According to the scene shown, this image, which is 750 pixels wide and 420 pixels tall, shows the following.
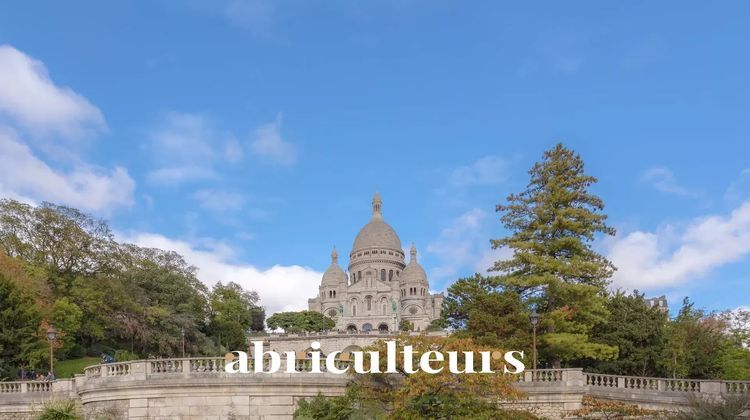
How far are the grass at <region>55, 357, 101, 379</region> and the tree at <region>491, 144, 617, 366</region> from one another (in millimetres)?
28876

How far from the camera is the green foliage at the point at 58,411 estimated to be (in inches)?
953

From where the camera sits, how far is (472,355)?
22.7 meters

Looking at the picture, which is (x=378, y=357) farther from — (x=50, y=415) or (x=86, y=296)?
(x=86, y=296)

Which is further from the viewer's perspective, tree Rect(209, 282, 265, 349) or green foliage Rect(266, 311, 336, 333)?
green foliage Rect(266, 311, 336, 333)

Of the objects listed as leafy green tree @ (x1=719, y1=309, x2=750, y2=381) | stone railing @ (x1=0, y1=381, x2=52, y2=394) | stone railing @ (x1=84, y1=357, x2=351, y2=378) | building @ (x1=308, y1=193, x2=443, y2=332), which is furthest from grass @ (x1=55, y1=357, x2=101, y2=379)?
building @ (x1=308, y1=193, x2=443, y2=332)

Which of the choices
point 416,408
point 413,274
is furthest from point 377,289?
point 416,408

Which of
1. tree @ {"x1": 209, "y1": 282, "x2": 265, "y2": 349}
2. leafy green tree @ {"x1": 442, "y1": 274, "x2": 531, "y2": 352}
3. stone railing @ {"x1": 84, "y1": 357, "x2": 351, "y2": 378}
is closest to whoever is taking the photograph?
stone railing @ {"x1": 84, "y1": 357, "x2": 351, "y2": 378}

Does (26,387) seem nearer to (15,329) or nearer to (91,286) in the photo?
(15,329)

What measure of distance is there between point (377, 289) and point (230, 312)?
5312cm

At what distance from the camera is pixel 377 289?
132875mm

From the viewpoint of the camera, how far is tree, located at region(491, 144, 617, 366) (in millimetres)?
32906

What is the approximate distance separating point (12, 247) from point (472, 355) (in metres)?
45.6

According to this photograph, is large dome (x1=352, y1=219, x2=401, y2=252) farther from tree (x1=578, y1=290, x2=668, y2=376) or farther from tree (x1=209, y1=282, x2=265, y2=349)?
tree (x1=578, y1=290, x2=668, y2=376)

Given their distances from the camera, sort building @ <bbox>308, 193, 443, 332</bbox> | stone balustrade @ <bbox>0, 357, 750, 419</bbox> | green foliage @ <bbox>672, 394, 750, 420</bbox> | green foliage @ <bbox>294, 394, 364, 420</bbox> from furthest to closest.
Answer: building @ <bbox>308, 193, 443, 332</bbox> < stone balustrade @ <bbox>0, 357, 750, 419</bbox> < green foliage @ <bbox>294, 394, 364, 420</bbox> < green foliage @ <bbox>672, 394, 750, 420</bbox>
